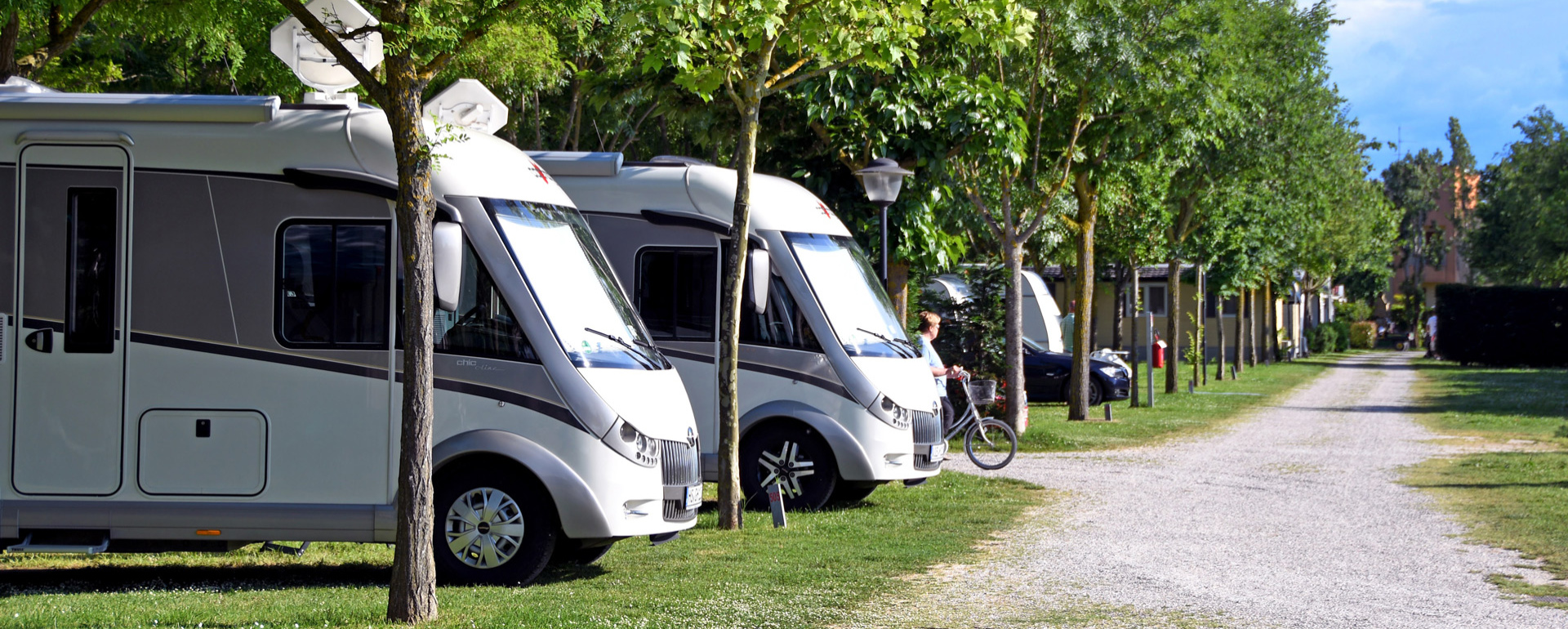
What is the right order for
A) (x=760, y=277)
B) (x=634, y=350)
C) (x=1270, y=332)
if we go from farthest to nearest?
(x=1270, y=332), (x=760, y=277), (x=634, y=350)

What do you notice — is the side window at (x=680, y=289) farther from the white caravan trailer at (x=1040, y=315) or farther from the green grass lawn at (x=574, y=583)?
the white caravan trailer at (x=1040, y=315)

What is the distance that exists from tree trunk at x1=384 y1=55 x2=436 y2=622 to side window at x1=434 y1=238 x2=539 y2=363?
1.41m

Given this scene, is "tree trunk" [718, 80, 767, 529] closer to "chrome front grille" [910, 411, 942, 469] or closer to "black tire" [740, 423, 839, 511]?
"black tire" [740, 423, 839, 511]

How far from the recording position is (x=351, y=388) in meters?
8.12

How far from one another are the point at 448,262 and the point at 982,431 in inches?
358

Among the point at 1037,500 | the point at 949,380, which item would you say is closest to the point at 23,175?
the point at 1037,500

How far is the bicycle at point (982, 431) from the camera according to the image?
15000mm

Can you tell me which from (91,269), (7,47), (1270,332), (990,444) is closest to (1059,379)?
(990,444)

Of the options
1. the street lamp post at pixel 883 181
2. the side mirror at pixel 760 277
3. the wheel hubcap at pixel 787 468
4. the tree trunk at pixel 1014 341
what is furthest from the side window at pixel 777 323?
the tree trunk at pixel 1014 341

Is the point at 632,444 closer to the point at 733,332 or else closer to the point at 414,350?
the point at 414,350

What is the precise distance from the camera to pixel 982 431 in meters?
15.3

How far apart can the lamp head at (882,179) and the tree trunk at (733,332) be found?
3407 millimetres

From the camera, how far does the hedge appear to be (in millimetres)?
46375

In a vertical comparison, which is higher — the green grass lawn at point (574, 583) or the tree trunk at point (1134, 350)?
the tree trunk at point (1134, 350)
